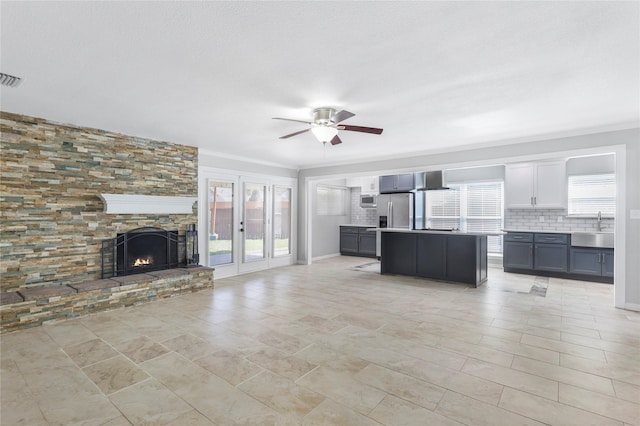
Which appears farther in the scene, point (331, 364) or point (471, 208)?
point (471, 208)

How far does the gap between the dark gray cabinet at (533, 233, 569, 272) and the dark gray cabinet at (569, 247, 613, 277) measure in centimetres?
13

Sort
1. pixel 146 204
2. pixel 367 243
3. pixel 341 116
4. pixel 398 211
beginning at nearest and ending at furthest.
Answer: pixel 341 116 → pixel 146 204 → pixel 398 211 → pixel 367 243

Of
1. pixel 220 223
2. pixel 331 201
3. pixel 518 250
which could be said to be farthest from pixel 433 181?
pixel 220 223

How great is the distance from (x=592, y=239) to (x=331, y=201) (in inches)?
237

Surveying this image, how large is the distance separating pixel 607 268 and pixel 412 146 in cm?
415

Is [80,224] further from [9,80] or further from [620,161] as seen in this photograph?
[620,161]

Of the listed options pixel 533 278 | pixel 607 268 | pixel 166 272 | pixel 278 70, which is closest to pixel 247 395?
pixel 278 70

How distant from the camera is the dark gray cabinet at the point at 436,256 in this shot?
18.7 ft

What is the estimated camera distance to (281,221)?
7934 mm

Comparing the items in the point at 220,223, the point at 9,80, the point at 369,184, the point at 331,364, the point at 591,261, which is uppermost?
the point at 9,80

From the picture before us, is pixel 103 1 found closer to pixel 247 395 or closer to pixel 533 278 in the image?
pixel 247 395

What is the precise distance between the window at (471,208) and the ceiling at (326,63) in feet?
11.1

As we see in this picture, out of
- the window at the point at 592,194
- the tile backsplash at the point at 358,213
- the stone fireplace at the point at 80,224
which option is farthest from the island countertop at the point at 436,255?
the stone fireplace at the point at 80,224

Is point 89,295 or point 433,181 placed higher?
point 433,181
